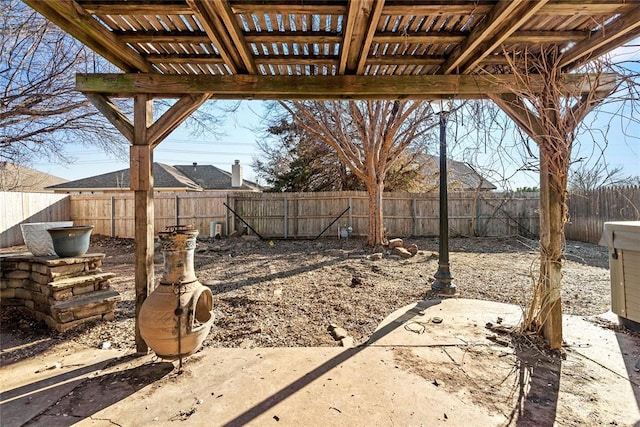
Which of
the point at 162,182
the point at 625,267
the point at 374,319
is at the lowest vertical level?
the point at 374,319

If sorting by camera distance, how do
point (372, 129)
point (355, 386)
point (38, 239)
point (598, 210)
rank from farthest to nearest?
1. point (598, 210)
2. point (372, 129)
3. point (38, 239)
4. point (355, 386)

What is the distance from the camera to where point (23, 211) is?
8.87m

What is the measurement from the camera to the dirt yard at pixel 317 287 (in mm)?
3107

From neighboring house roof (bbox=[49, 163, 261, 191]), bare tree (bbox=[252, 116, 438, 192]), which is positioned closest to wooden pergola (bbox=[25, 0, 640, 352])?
bare tree (bbox=[252, 116, 438, 192])

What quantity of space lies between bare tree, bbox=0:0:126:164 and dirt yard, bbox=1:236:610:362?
331 cm

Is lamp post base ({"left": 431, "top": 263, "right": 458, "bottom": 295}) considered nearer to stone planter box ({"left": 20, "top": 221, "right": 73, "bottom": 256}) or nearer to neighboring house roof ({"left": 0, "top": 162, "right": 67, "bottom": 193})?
stone planter box ({"left": 20, "top": 221, "right": 73, "bottom": 256})

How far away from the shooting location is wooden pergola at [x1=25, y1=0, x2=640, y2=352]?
1830 mm

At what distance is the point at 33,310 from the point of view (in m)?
3.36

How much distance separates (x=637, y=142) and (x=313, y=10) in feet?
9.12

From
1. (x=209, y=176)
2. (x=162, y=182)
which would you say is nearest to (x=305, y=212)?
(x=162, y=182)

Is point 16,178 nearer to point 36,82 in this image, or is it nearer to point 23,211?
point 23,211

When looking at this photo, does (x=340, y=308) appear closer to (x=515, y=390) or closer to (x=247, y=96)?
(x=515, y=390)

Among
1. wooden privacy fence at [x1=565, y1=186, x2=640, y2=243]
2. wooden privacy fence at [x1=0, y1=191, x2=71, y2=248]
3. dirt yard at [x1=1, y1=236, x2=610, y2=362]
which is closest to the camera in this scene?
dirt yard at [x1=1, y1=236, x2=610, y2=362]

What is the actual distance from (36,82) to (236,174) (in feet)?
40.6
